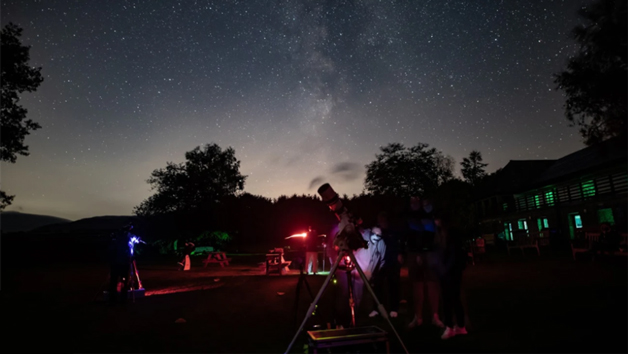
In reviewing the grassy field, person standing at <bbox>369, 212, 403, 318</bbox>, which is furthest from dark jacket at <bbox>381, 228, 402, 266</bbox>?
the grassy field

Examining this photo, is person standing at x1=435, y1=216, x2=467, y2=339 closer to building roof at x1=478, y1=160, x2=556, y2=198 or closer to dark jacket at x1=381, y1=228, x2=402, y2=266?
dark jacket at x1=381, y1=228, x2=402, y2=266

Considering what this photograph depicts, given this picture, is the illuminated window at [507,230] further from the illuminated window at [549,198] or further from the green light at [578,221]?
the green light at [578,221]

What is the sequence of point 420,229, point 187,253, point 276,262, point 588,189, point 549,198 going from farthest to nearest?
point 549,198 → point 588,189 → point 187,253 → point 276,262 → point 420,229

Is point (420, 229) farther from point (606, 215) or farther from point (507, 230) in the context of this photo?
point (507, 230)

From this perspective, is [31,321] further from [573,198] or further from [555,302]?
[573,198]

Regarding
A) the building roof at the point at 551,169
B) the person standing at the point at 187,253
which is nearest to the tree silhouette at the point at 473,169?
the building roof at the point at 551,169

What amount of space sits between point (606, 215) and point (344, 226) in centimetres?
3129

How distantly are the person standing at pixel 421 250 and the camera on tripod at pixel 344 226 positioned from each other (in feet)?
4.90

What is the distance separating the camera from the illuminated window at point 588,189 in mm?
29203

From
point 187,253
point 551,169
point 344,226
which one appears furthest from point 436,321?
point 551,169

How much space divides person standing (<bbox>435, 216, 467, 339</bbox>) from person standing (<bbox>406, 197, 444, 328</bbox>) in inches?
7.3

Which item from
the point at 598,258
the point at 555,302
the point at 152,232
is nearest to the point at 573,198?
the point at 598,258

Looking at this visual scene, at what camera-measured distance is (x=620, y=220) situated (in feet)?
82.2

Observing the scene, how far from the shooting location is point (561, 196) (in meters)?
32.8
